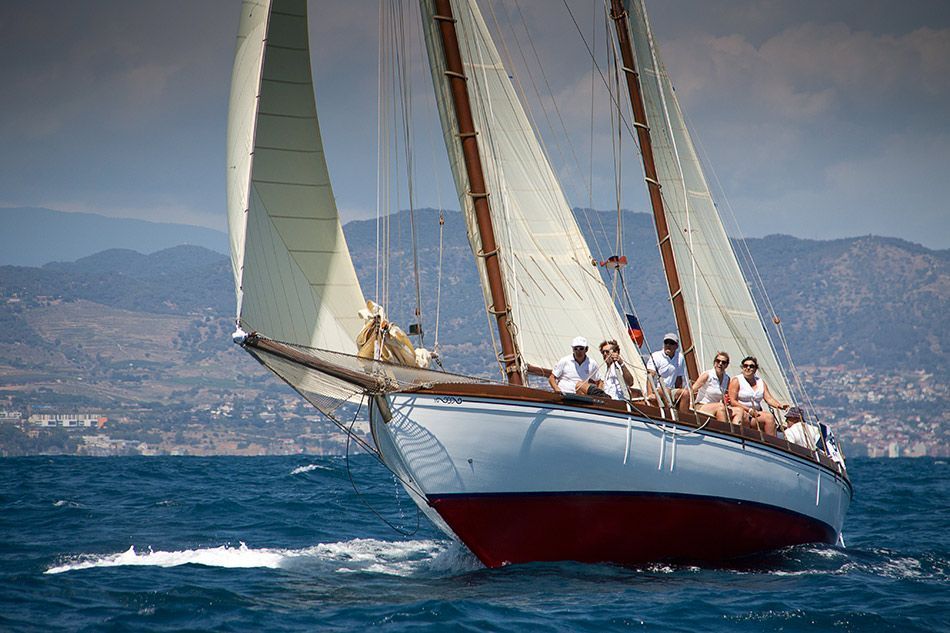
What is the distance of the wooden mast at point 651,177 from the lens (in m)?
21.7

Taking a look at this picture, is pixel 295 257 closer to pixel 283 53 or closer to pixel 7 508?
pixel 283 53

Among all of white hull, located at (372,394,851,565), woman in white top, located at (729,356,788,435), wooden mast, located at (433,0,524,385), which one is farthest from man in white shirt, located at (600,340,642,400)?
woman in white top, located at (729,356,788,435)

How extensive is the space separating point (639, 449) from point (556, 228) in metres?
4.65

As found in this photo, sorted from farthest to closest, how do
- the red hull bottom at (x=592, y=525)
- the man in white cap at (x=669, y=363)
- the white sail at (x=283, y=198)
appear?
the man in white cap at (x=669, y=363) → the red hull bottom at (x=592, y=525) → the white sail at (x=283, y=198)

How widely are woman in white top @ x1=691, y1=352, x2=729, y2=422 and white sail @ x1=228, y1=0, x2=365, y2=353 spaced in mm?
5098

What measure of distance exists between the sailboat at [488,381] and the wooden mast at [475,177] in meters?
0.03

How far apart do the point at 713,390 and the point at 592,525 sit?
3.03m

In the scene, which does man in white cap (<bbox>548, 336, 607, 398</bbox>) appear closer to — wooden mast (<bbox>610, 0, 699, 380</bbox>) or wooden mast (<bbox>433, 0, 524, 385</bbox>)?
wooden mast (<bbox>433, 0, 524, 385</bbox>)

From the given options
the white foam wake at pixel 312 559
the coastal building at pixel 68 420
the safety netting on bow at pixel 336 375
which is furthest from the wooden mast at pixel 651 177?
the coastal building at pixel 68 420

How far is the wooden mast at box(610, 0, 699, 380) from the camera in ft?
71.2

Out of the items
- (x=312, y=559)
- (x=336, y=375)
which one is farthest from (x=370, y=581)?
(x=336, y=375)

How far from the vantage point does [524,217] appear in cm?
1858

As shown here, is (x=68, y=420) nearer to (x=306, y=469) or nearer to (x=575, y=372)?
(x=306, y=469)

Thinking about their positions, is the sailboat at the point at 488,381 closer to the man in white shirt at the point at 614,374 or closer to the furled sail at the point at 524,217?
the furled sail at the point at 524,217
